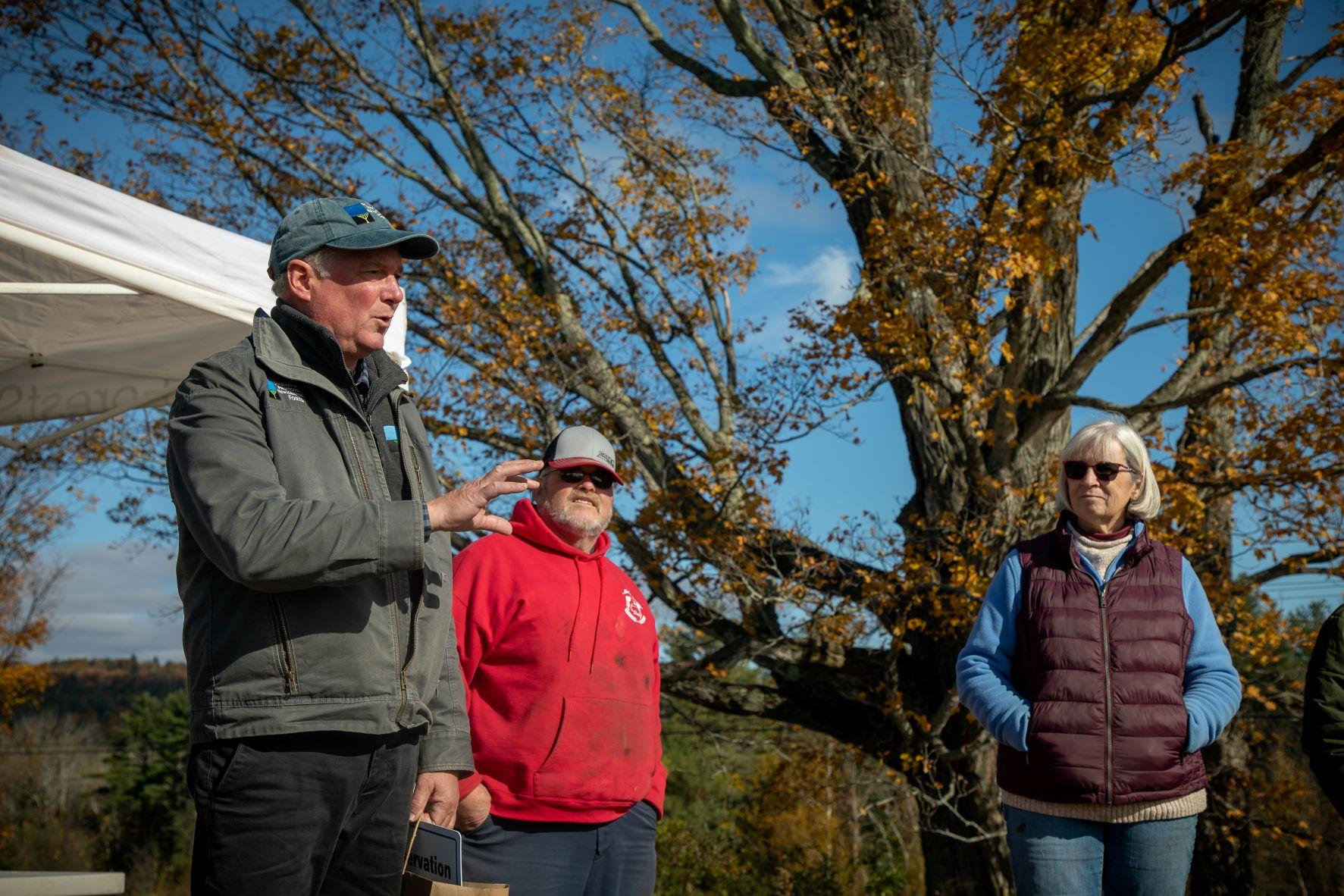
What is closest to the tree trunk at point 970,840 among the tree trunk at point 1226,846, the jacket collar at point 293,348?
the tree trunk at point 1226,846

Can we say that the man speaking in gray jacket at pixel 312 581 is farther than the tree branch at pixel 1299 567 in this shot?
No

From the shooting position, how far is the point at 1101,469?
2.96 m

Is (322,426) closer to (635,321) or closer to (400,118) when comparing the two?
(635,321)

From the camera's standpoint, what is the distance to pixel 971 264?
7.20 metres

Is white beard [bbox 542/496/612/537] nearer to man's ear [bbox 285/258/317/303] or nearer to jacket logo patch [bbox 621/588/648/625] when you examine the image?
jacket logo patch [bbox 621/588/648/625]

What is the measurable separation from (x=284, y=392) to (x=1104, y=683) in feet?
6.90

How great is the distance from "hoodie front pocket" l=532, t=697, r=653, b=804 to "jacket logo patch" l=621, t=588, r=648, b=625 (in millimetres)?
304

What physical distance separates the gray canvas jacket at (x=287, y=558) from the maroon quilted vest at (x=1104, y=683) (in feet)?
5.33

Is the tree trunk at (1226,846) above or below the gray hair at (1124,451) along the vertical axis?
below

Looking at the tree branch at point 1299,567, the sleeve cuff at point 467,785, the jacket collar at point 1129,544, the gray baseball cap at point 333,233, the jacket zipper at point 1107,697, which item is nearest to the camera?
the gray baseball cap at point 333,233

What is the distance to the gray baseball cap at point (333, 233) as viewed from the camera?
195 centimetres

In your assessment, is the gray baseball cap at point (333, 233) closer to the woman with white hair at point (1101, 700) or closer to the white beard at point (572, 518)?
the white beard at point (572, 518)

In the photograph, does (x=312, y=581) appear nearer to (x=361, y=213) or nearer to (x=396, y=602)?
(x=396, y=602)

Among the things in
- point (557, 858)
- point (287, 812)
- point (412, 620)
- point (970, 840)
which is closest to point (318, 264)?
point (412, 620)
